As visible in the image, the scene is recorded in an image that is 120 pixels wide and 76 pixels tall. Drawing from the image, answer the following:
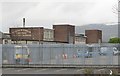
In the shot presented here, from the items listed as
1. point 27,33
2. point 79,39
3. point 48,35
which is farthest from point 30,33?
point 79,39

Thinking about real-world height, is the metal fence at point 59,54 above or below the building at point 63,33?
below

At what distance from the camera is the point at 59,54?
34.1 meters

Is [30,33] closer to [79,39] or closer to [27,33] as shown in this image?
[27,33]

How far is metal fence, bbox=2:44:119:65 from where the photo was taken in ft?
109

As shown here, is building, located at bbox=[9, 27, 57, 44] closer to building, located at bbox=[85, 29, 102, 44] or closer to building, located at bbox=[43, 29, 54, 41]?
building, located at bbox=[43, 29, 54, 41]

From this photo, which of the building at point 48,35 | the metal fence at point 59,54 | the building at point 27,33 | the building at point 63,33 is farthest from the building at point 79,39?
the metal fence at point 59,54

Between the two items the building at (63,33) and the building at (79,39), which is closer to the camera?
the building at (63,33)

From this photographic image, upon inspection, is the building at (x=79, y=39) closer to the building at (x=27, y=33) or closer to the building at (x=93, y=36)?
the building at (x=93, y=36)

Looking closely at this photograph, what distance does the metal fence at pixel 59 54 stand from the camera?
33.3 m

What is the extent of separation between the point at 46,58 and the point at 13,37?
60.6 metres

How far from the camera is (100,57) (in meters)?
33.3

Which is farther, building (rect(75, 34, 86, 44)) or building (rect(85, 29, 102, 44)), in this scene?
building (rect(85, 29, 102, 44))

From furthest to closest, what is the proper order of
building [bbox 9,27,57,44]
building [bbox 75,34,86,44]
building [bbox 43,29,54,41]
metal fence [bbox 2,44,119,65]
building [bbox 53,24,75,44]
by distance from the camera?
building [bbox 75,34,86,44]
building [bbox 53,24,75,44]
building [bbox 43,29,54,41]
building [bbox 9,27,57,44]
metal fence [bbox 2,44,119,65]

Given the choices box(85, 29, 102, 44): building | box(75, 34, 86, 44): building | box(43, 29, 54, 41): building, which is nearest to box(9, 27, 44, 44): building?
box(43, 29, 54, 41): building
